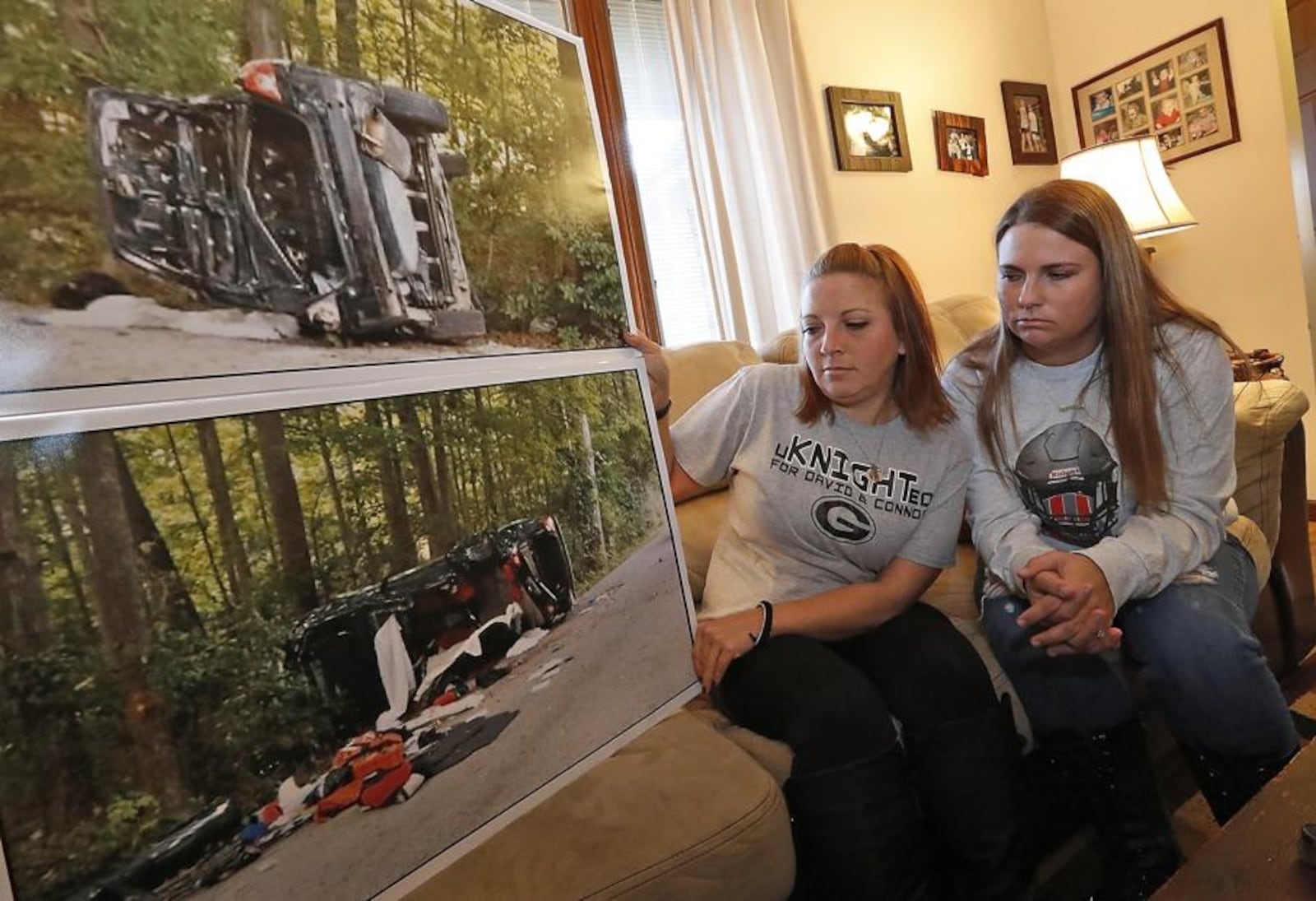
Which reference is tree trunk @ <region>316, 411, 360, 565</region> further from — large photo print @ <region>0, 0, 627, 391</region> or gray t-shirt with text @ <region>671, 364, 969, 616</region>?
gray t-shirt with text @ <region>671, 364, 969, 616</region>

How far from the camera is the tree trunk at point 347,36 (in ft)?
A: 1.99

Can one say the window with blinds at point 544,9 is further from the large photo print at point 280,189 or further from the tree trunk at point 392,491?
the tree trunk at point 392,491

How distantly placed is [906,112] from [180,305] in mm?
2374

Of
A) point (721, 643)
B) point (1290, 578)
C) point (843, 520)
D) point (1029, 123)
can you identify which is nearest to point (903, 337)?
point (843, 520)

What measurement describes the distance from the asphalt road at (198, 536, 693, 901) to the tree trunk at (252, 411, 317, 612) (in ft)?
0.55

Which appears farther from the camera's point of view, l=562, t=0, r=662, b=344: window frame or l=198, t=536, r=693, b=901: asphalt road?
l=562, t=0, r=662, b=344: window frame

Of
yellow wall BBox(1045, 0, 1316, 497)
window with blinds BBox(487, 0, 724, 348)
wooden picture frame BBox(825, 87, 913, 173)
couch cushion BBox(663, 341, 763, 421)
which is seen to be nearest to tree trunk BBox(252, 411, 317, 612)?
couch cushion BBox(663, 341, 763, 421)

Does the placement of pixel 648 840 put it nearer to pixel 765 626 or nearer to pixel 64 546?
pixel 765 626

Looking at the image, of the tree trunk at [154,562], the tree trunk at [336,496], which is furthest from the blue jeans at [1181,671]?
the tree trunk at [154,562]

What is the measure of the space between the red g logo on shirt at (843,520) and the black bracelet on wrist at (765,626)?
0.13m

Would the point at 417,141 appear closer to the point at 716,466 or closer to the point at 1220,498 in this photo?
the point at 716,466

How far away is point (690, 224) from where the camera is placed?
2.08m

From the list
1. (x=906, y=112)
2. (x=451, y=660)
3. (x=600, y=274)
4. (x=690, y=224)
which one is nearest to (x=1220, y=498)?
(x=600, y=274)

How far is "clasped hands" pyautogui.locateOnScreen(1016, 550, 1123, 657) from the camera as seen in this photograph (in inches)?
34.1
